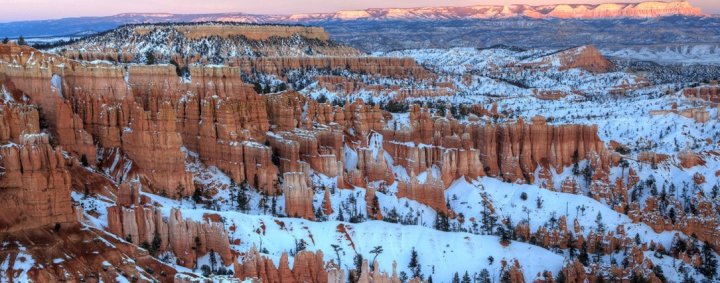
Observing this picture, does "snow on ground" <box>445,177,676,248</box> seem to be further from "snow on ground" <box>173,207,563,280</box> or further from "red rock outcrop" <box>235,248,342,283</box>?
"red rock outcrop" <box>235,248,342,283</box>

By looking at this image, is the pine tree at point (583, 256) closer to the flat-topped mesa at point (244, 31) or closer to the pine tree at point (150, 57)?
the pine tree at point (150, 57)

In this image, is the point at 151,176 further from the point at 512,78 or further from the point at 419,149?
the point at 512,78

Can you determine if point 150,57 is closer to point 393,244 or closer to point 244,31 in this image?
point 244,31

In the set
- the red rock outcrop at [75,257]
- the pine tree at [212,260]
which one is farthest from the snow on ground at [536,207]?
the red rock outcrop at [75,257]

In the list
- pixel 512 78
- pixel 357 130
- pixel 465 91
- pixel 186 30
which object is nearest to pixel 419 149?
pixel 357 130

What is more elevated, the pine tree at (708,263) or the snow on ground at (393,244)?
the snow on ground at (393,244)

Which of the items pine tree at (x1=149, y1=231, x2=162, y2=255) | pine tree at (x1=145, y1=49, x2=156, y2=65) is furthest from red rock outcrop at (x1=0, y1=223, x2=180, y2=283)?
pine tree at (x1=145, y1=49, x2=156, y2=65)
